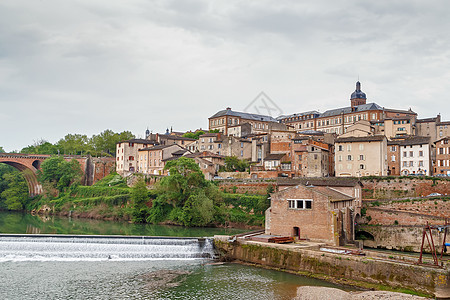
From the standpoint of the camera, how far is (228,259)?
92.0 feet

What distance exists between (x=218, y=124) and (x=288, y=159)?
30320 millimetres

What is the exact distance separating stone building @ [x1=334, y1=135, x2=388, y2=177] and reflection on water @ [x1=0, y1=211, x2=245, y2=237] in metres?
17.9

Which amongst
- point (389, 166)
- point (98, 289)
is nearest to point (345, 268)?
point (98, 289)

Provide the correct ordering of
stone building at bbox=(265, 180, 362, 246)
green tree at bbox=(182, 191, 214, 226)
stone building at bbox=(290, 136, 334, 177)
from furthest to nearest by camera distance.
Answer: stone building at bbox=(290, 136, 334, 177) → green tree at bbox=(182, 191, 214, 226) → stone building at bbox=(265, 180, 362, 246)

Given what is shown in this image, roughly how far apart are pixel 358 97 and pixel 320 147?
124 feet

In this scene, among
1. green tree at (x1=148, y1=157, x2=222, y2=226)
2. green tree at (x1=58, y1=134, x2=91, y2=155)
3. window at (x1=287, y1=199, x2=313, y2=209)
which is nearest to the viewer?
window at (x1=287, y1=199, x2=313, y2=209)

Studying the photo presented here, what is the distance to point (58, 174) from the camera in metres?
66.5

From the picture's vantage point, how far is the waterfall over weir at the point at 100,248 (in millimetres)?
28266

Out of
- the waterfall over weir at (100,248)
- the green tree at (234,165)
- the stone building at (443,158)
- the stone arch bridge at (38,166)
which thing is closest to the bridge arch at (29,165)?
the stone arch bridge at (38,166)

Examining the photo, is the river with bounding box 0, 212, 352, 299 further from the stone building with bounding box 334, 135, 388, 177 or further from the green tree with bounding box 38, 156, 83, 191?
the green tree with bounding box 38, 156, 83, 191

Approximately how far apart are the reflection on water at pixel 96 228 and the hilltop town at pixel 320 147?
1435cm

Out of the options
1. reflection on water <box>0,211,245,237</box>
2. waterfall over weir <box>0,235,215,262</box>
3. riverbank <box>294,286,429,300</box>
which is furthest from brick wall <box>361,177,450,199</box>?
riverbank <box>294,286,429,300</box>

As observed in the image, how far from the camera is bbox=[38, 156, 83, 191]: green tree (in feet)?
216

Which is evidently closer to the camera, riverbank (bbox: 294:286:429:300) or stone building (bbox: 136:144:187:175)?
riverbank (bbox: 294:286:429:300)
